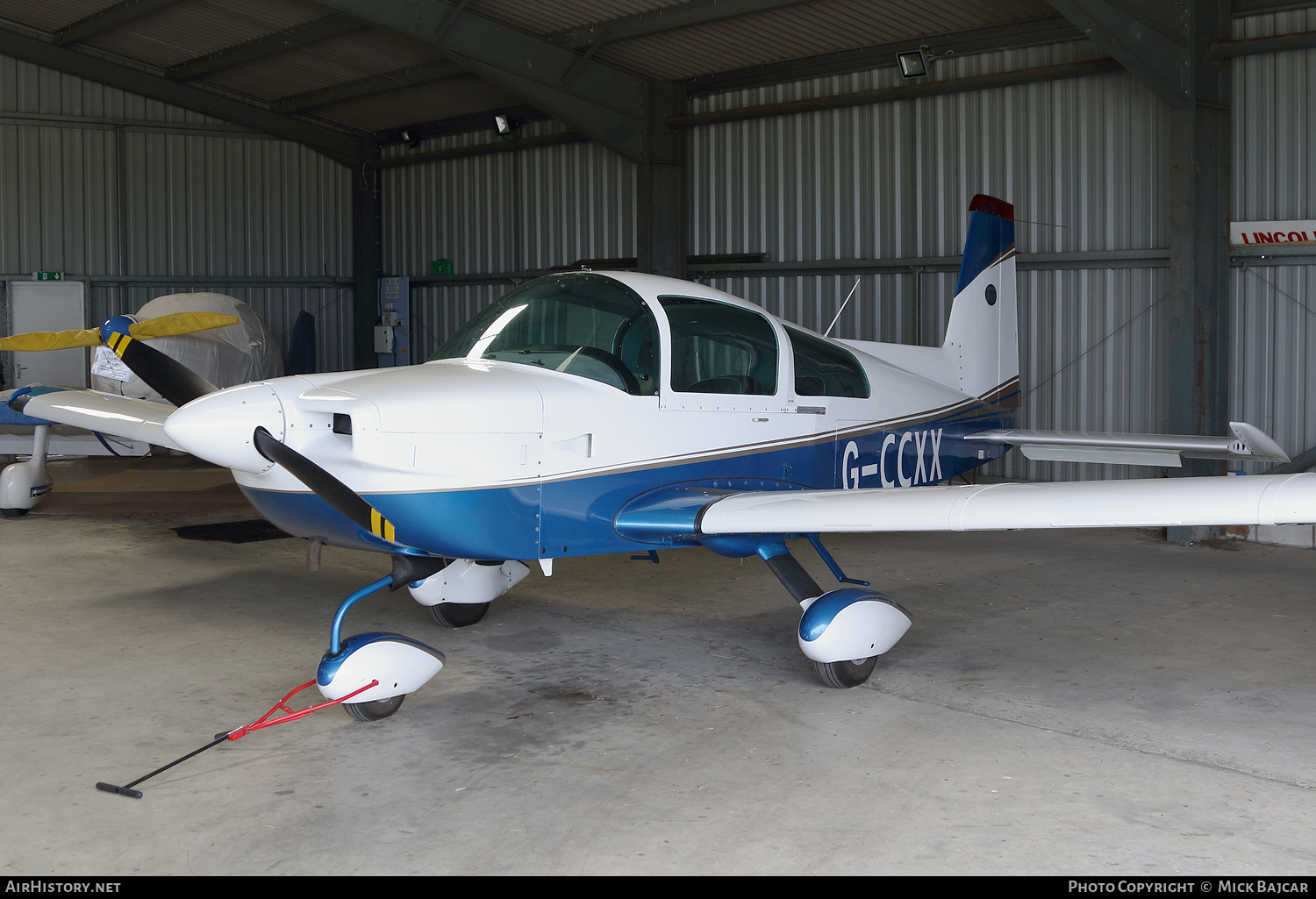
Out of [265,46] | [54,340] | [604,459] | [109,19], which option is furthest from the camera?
[109,19]

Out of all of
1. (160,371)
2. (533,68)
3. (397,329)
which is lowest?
(160,371)

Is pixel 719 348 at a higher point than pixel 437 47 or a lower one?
lower

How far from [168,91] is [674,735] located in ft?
43.1

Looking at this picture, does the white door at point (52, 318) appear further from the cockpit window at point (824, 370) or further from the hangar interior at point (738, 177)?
the cockpit window at point (824, 370)

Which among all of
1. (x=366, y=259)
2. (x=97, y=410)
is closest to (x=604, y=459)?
(x=97, y=410)

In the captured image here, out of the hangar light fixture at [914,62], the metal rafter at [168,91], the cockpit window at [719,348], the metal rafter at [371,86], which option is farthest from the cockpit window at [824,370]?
the metal rafter at [168,91]

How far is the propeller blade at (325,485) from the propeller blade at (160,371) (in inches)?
48.4

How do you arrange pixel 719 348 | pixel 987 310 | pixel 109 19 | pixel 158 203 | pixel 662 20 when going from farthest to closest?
pixel 158 203 → pixel 109 19 → pixel 662 20 → pixel 987 310 → pixel 719 348

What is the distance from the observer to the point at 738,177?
36.4 ft

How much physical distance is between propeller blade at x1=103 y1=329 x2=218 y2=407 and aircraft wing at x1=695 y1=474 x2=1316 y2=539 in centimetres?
233

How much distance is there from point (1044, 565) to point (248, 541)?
18.1ft

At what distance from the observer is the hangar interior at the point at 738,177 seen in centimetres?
786

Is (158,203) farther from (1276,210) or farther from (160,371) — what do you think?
(1276,210)

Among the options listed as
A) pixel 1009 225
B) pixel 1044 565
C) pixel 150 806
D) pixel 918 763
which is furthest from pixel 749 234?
pixel 150 806
